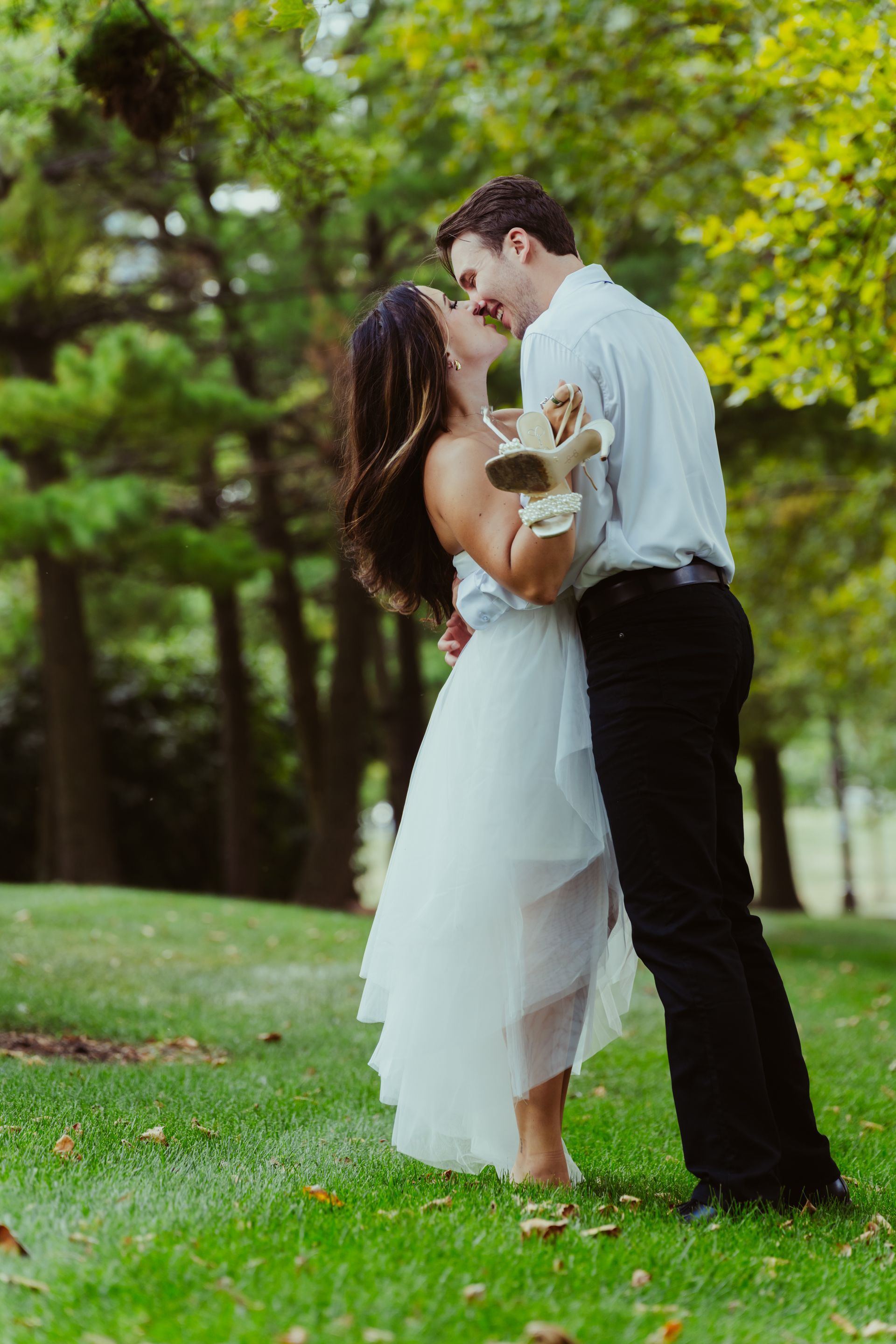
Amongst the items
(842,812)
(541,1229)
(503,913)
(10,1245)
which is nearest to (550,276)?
(503,913)

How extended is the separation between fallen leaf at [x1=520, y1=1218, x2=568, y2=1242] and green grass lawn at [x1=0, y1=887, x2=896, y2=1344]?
2 cm

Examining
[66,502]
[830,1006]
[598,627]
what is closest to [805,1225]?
[598,627]

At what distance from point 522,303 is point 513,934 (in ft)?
4.80

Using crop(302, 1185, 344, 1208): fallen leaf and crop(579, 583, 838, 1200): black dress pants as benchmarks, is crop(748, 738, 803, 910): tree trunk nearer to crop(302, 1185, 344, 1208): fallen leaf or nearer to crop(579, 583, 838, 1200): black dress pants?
crop(579, 583, 838, 1200): black dress pants

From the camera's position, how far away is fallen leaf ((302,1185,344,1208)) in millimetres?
2537

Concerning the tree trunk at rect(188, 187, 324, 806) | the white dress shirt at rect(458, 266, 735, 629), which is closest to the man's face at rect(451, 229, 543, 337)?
the white dress shirt at rect(458, 266, 735, 629)

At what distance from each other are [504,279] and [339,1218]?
209 cm

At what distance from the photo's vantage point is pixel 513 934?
270 cm

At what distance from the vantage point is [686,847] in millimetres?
2557

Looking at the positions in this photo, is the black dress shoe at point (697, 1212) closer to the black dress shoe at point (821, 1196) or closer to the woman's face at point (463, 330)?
the black dress shoe at point (821, 1196)

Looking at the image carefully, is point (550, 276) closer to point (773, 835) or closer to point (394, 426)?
point (394, 426)

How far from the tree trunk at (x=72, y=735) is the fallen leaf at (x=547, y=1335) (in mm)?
9914

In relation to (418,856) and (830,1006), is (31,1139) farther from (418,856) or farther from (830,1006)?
(830,1006)

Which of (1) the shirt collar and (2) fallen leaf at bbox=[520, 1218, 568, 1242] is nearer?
(2) fallen leaf at bbox=[520, 1218, 568, 1242]
